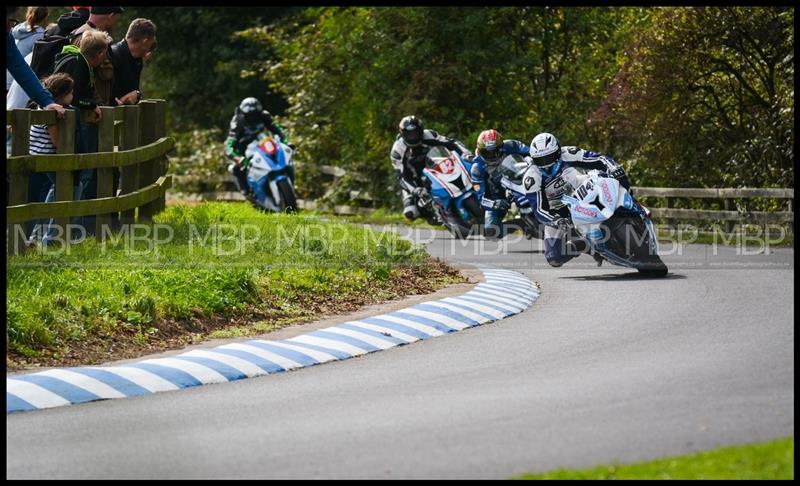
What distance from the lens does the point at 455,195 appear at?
2288 cm

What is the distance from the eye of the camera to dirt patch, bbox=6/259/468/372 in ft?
35.0

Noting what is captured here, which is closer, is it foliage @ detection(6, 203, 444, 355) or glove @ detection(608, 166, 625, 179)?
foliage @ detection(6, 203, 444, 355)

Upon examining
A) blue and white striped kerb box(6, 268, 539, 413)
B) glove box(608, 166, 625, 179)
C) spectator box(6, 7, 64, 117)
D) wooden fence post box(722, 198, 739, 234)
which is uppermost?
spectator box(6, 7, 64, 117)

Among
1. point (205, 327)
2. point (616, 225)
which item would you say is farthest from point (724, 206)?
point (205, 327)

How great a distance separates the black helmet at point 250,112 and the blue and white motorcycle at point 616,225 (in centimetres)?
1134

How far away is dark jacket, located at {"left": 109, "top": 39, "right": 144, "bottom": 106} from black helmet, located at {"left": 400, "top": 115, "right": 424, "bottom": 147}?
309 inches

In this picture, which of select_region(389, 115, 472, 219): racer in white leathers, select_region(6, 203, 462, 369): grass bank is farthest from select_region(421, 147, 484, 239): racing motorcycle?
select_region(6, 203, 462, 369): grass bank

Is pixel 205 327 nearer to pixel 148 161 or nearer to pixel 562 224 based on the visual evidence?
pixel 148 161

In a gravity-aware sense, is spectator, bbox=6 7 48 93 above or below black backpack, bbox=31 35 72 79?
above

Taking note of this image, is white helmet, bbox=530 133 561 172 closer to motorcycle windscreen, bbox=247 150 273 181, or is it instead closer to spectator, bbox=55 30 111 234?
spectator, bbox=55 30 111 234

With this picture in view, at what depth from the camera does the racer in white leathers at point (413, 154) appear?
23.6 meters

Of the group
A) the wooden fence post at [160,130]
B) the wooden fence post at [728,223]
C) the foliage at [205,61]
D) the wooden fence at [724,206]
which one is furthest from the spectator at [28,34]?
the foliage at [205,61]

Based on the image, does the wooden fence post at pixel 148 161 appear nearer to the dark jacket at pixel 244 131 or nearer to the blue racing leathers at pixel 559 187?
the blue racing leathers at pixel 559 187

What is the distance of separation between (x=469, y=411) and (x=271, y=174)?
1857 centimetres
